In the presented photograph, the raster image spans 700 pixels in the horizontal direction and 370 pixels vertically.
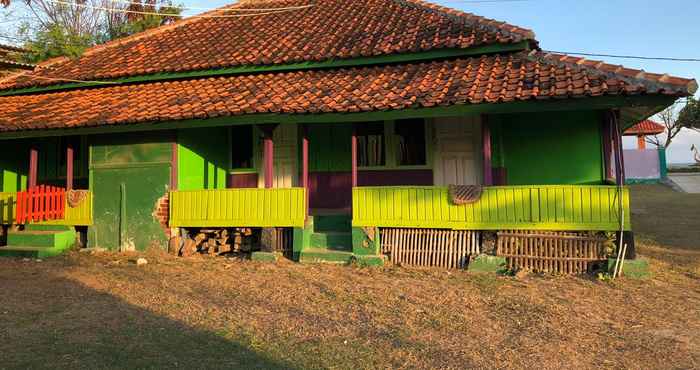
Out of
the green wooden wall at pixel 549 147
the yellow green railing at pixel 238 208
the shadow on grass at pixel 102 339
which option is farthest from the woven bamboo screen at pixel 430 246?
the shadow on grass at pixel 102 339

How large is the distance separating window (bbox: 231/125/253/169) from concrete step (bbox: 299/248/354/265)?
322cm

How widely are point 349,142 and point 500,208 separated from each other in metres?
3.53

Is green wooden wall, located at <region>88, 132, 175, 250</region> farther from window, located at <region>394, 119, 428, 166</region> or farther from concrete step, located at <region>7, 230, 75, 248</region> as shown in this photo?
window, located at <region>394, 119, 428, 166</region>

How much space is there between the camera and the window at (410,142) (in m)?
8.92

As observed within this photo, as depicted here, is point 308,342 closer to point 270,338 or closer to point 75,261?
point 270,338

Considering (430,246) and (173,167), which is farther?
(173,167)

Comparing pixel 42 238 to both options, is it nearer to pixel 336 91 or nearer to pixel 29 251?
pixel 29 251

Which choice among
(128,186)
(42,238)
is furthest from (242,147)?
(42,238)

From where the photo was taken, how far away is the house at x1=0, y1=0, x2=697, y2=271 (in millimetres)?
6730

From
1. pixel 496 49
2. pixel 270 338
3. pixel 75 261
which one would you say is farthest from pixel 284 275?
pixel 496 49

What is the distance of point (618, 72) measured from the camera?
259 inches

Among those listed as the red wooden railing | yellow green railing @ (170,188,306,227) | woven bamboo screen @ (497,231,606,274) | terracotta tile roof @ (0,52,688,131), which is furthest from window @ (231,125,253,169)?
woven bamboo screen @ (497,231,606,274)

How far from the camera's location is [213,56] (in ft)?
32.9

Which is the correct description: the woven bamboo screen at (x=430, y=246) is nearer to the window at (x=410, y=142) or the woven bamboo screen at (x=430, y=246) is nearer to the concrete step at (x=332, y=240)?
the concrete step at (x=332, y=240)
